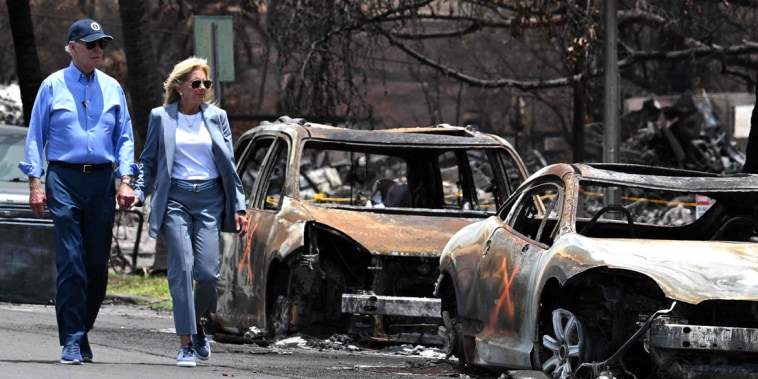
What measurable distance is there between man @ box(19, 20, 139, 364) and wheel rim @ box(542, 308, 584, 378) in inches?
94.3

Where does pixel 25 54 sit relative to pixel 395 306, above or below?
above

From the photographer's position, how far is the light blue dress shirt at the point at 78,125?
9188 millimetres

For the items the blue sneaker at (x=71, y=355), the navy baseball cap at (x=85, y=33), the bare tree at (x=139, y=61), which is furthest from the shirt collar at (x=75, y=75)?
the bare tree at (x=139, y=61)

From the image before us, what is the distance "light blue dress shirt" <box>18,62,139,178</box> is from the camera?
9.19 meters

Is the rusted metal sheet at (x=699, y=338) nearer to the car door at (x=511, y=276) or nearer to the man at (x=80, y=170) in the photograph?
the car door at (x=511, y=276)

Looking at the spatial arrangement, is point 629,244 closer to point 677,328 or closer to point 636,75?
point 677,328

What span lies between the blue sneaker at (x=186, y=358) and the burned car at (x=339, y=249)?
2.03 metres

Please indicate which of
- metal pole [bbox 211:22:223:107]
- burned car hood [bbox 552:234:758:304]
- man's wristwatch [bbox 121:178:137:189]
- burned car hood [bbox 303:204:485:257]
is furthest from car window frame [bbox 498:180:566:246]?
metal pole [bbox 211:22:223:107]

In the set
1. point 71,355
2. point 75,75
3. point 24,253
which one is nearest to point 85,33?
point 75,75

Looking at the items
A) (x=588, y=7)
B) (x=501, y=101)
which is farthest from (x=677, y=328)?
(x=501, y=101)

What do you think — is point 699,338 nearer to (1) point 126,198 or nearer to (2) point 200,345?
(2) point 200,345

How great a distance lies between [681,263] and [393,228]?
3.74 meters

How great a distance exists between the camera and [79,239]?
9195 mm

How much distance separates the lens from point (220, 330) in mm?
13102
